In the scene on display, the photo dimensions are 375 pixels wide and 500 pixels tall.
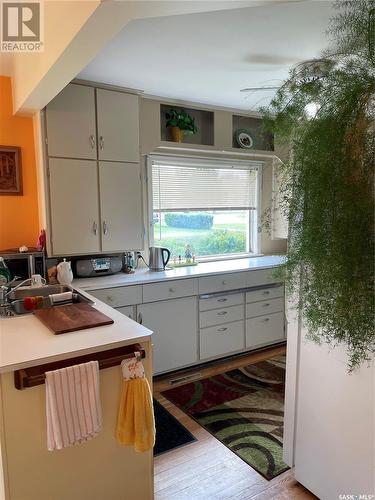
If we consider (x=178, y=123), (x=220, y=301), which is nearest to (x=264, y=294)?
(x=220, y=301)

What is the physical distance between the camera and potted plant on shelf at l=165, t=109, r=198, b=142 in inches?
131

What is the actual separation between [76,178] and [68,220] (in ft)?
1.11

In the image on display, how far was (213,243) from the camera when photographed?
13.1 ft

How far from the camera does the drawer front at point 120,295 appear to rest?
267 cm

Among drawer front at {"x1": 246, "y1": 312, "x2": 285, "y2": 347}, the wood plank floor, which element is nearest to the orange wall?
the wood plank floor

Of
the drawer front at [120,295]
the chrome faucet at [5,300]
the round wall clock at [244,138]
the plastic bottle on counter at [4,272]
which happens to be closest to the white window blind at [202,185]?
the round wall clock at [244,138]

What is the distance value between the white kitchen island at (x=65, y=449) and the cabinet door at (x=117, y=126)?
1661 mm

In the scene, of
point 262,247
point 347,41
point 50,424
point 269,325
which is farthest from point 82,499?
point 262,247

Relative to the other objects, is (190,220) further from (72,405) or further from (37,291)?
(72,405)

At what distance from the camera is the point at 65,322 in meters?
1.71

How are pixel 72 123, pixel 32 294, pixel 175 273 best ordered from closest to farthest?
1. pixel 32 294
2. pixel 72 123
3. pixel 175 273

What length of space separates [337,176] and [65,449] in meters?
1.51

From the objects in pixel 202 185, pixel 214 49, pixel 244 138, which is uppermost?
pixel 214 49

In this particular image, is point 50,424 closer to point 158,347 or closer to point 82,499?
point 82,499
